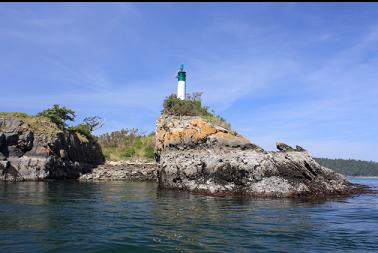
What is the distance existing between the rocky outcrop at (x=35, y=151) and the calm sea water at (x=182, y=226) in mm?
22410

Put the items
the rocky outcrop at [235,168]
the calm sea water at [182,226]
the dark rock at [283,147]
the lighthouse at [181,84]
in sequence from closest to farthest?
the calm sea water at [182,226], the rocky outcrop at [235,168], the dark rock at [283,147], the lighthouse at [181,84]

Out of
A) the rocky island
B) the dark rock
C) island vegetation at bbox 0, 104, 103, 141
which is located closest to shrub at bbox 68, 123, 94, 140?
island vegetation at bbox 0, 104, 103, 141

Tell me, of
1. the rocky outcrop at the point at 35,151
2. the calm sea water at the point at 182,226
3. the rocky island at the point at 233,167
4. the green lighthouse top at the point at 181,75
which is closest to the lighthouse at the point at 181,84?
the green lighthouse top at the point at 181,75

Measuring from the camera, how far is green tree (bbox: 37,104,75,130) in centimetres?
6047

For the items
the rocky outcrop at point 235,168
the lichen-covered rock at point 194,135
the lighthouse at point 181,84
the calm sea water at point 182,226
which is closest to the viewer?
the calm sea water at point 182,226

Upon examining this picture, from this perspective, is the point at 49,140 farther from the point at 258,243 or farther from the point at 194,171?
the point at 258,243

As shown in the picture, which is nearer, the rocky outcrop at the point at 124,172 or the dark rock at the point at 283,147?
the dark rock at the point at 283,147

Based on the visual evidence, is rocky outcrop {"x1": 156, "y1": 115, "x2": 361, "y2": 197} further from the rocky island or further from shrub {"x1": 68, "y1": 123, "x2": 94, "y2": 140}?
shrub {"x1": 68, "y1": 123, "x2": 94, "y2": 140}

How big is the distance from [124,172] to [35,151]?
13.6 meters

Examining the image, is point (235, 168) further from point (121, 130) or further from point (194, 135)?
point (121, 130)

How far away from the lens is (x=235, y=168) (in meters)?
35.8

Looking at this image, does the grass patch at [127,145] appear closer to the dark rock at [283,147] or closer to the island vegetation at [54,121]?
the island vegetation at [54,121]

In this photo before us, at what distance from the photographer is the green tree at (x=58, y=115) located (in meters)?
60.5

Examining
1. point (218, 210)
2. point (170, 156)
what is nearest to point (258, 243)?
point (218, 210)
